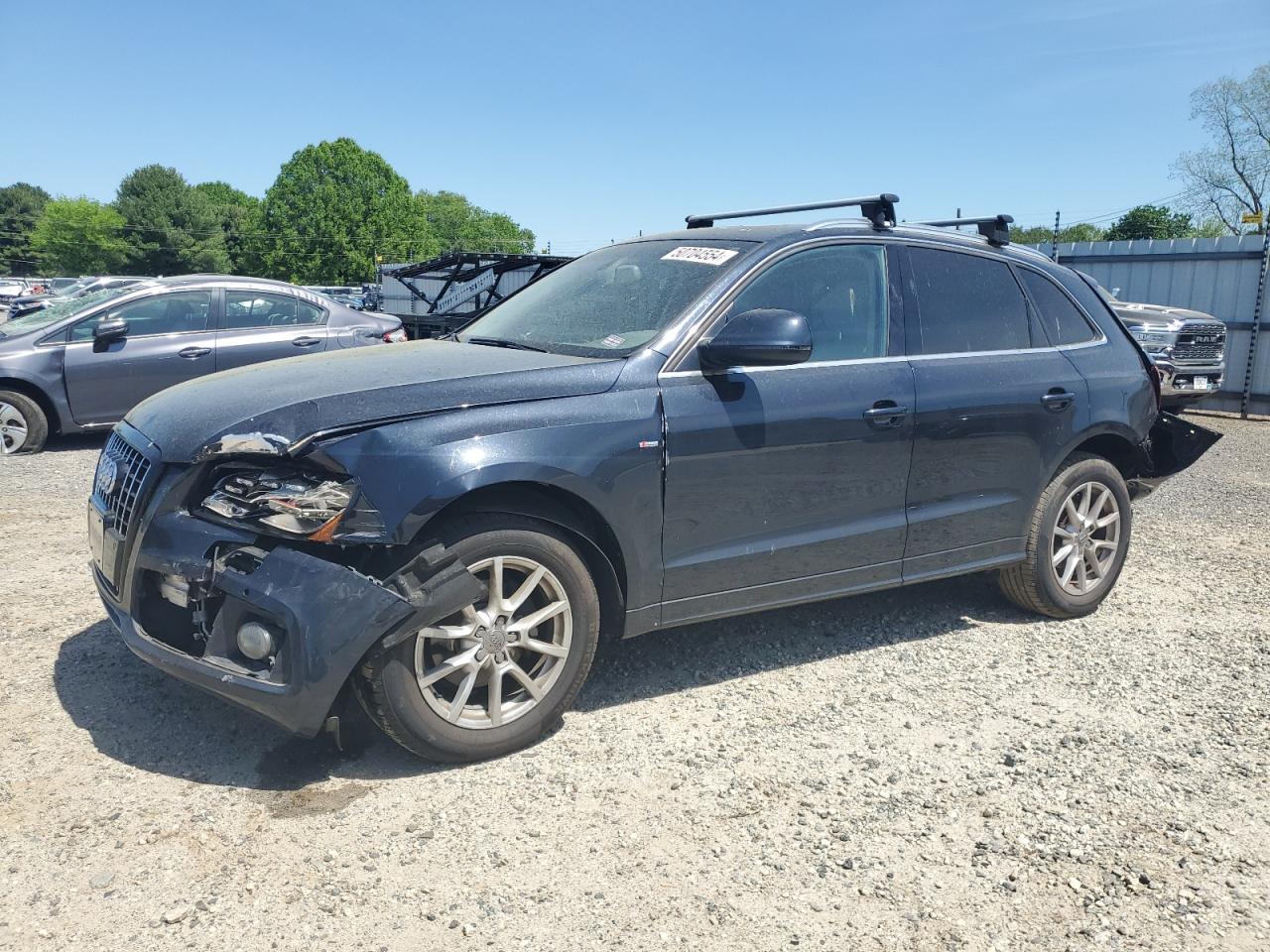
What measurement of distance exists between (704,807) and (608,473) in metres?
1.15

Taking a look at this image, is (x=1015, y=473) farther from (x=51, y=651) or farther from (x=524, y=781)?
(x=51, y=651)

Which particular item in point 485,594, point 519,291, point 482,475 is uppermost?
point 519,291

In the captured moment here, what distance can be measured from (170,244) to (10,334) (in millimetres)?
87754

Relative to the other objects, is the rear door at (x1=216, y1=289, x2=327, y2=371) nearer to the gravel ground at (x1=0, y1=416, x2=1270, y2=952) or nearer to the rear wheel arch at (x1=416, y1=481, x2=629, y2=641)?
the gravel ground at (x1=0, y1=416, x2=1270, y2=952)

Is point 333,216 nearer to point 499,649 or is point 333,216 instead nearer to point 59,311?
point 59,311

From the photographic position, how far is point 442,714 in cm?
328

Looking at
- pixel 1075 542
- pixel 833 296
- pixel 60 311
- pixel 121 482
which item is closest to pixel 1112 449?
pixel 1075 542

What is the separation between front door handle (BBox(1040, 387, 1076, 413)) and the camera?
4.73 metres

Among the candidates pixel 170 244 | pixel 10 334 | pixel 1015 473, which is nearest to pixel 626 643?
pixel 1015 473

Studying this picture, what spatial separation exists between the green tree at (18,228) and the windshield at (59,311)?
384ft

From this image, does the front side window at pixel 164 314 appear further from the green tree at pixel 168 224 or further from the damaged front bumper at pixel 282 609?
the green tree at pixel 168 224

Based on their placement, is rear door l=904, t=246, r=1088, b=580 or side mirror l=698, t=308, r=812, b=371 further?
rear door l=904, t=246, r=1088, b=580

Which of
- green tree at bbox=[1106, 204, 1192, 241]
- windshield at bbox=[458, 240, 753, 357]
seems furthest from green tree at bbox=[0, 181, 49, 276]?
windshield at bbox=[458, 240, 753, 357]

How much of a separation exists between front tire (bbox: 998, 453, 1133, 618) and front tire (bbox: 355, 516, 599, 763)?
251 cm
